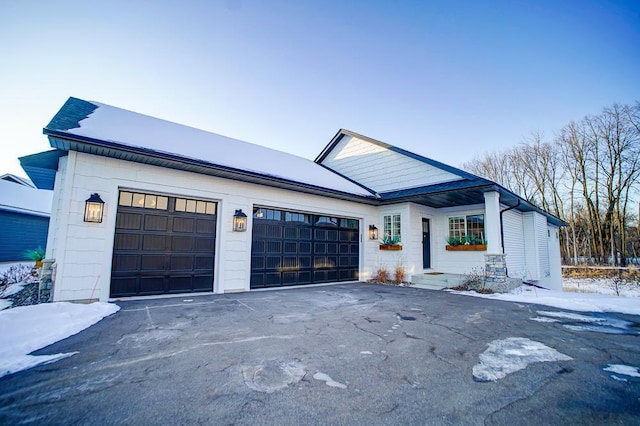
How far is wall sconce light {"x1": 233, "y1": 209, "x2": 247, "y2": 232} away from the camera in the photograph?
696 centimetres

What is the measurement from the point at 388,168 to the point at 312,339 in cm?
826

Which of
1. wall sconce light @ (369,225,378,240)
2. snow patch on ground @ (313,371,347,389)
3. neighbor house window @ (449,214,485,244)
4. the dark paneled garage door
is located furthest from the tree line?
snow patch on ground @ (313,371,347,389)

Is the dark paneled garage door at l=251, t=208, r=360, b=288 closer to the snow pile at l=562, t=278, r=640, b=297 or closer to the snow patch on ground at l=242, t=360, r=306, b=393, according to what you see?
the snow patch on ground at l=242, t=360, r=306, b=393

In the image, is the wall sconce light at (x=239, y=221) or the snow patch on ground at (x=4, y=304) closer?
the snow patch on ground at (x=4, y=304)

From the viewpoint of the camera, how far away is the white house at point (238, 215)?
528 centimetres

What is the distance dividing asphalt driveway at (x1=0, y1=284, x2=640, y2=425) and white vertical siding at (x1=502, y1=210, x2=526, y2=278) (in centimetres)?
588

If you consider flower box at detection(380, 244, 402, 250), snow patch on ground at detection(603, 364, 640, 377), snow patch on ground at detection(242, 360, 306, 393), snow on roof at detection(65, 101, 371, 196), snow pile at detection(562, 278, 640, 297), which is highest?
snow on roof at detection(65, 101, 371, 196)

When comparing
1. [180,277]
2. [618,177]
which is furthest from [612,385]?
[618,177]

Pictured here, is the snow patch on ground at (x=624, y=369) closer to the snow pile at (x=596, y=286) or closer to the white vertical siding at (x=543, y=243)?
the white vertical siding at (x=543, y=243)

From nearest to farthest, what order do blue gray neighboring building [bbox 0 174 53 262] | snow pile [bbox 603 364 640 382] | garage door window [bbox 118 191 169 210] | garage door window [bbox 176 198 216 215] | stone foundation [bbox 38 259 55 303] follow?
snow pile [bbox 603 364 640 382]
stone foundation [bbox 38 259 55 303]
garage door window [bbox 118 191 169 210]
garage door window [bbox 176 198 216 215]
blue gray neighboring building [bbox 0 174 53 262]


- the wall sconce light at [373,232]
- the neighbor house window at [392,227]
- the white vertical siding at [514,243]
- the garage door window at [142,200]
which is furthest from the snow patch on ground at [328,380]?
the white vertical siding at [514,243]

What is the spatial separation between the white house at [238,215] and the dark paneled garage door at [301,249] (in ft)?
0.11

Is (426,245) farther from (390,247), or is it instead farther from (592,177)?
(592,177)

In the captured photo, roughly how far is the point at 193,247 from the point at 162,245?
0.65 m
